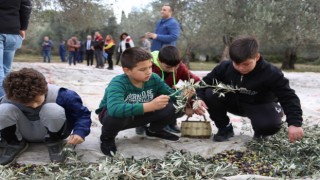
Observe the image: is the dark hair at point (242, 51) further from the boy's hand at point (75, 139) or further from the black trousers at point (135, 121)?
the boy's hand at point (75, 139)

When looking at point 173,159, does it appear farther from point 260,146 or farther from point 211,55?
point 211,55

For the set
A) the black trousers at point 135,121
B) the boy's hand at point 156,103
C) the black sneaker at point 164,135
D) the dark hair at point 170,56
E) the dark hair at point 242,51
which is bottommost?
the black sneaker at point 164,135

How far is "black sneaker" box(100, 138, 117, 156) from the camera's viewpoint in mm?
3006

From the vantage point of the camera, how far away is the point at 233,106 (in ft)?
11.6

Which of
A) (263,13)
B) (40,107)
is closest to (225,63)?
(40,107)

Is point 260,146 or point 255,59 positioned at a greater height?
point 255,59

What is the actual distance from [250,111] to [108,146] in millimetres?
1120

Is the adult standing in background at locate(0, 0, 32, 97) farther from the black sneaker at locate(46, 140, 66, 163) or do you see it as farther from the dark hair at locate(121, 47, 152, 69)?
the dark hair at locate(121, 47, 152, 69)

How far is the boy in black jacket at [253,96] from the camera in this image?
3010 millimetres

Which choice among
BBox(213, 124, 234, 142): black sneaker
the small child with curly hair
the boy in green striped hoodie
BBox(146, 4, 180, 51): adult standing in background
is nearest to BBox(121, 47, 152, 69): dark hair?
the boy in green striped hoodie

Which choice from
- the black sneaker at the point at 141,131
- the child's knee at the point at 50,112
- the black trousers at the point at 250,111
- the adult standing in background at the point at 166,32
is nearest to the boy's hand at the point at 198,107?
the black trousers at the point at 250,111

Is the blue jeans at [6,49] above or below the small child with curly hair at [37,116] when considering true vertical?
above

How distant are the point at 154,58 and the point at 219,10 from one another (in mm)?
12585

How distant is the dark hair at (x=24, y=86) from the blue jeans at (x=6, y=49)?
101 cm
